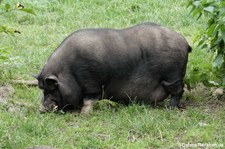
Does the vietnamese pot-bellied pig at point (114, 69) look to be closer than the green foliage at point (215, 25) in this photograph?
No

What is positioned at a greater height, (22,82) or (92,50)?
(92,50)

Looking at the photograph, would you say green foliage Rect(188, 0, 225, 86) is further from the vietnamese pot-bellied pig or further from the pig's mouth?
the pig's mouth

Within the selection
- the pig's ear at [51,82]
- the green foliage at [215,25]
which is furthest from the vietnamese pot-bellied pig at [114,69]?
the green foliage at [215,25]

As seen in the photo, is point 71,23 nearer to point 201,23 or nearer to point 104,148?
point 201,23

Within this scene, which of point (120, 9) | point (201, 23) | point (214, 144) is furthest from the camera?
point (120, 9)

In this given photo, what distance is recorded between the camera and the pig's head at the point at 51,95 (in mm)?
6883

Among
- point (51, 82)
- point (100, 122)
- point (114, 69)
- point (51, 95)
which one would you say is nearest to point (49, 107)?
point (51, 95)

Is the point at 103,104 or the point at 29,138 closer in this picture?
the point at 29,138

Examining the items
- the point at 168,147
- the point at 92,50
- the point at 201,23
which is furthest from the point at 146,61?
the point at 201,23

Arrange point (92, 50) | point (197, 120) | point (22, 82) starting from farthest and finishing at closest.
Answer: point (22, 82) < point (92, 50) < point (197, 120)

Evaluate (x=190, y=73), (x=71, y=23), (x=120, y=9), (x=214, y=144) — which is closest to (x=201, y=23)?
(x=120, y=9)

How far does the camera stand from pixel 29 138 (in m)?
5.85

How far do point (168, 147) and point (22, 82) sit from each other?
9.67 feet

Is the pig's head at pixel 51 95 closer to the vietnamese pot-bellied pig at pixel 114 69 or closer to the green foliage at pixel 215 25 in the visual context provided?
the vietnamese pot-bellied pig at pixel 114 69
